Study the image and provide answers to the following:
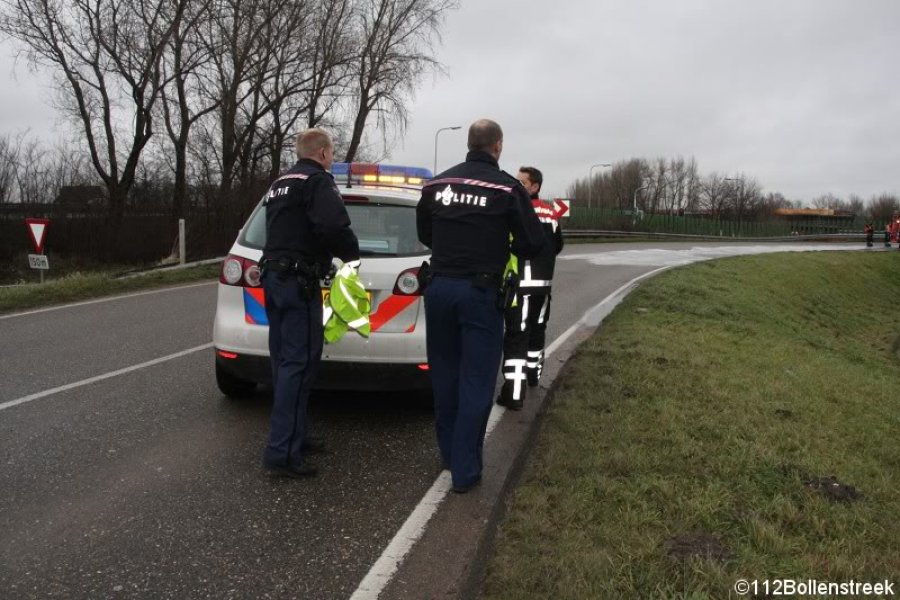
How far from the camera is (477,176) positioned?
372cm

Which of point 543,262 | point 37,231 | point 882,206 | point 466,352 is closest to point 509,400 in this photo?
point 543,262

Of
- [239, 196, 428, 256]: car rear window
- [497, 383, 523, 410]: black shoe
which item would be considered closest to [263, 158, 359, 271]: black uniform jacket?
[239, 196, 428, 256]: car rear window

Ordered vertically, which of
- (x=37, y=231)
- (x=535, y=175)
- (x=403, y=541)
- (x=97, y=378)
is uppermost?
(x=535, y=175)

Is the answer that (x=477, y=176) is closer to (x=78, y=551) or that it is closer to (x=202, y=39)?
(x=78, y=551)

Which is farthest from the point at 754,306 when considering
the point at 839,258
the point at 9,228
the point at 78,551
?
the point at 9,228

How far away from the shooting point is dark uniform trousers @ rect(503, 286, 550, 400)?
16.6 feet

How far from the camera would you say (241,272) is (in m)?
4.96

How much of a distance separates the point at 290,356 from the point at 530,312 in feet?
7.34

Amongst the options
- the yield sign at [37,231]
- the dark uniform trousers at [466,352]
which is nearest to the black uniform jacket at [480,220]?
the dark uniform trousers at [466,352]

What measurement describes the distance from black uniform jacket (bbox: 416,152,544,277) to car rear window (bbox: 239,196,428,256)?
125 cm

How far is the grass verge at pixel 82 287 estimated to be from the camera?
1097cm

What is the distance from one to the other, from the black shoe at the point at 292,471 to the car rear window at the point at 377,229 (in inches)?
61.1

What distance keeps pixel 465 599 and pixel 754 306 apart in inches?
481

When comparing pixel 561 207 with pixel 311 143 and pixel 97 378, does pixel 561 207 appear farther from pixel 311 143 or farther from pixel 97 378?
pixel 97 378
